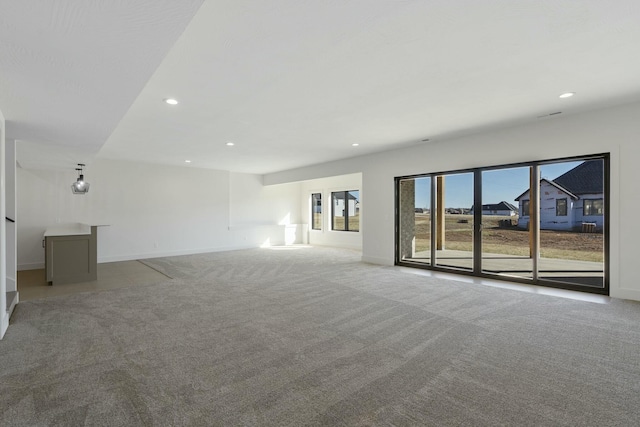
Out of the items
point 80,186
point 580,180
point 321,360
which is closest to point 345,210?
point 580,180

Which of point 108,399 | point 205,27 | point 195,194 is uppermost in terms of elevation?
point 205,27

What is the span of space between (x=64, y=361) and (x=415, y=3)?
3.86 metres

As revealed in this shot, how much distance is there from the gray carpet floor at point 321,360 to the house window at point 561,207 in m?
2.61

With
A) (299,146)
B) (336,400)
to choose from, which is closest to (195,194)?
(299,146)

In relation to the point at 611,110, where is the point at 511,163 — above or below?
below

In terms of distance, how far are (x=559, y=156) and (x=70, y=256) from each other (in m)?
8.24

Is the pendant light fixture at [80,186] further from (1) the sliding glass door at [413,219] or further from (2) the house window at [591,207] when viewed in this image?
(2) the house window at [591,207]

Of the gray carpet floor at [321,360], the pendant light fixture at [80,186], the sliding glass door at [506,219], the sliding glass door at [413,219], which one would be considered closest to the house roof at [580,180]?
the sliding glass door at [506,219]

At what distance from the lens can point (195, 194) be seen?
9.13 meters

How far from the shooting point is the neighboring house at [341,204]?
10570 mm

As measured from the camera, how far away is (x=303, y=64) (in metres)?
2.79

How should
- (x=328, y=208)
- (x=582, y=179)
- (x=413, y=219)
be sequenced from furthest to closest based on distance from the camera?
(x=328, y=208)
(x=413, y=219)
(x=582, y=179)

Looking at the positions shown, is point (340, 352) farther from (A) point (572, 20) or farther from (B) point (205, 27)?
(A) point (572, 20)

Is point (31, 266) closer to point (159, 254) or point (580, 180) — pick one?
point (159, 254)
